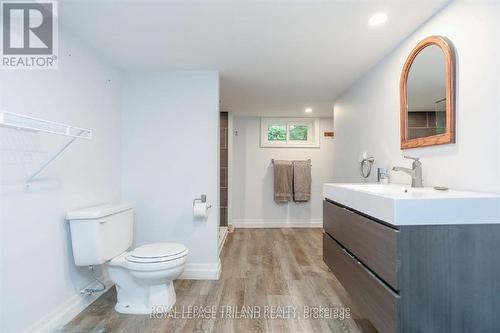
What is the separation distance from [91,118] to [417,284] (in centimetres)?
234

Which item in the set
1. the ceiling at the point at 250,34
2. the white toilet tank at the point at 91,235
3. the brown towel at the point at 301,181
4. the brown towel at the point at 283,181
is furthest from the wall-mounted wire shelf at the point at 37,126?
the brown towel at the point at 301,181

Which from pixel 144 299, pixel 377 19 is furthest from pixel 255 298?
pixel 377 19

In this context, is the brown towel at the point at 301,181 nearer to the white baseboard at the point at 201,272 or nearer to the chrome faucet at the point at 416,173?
the white baseboard at the point at 201,272

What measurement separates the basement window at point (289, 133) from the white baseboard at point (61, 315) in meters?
3.46

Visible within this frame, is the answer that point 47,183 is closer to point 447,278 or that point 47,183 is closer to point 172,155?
point 172,155

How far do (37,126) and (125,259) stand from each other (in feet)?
3.42

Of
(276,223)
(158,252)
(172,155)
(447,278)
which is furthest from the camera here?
(276,223)

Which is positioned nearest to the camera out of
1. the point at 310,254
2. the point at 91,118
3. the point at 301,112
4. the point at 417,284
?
the point at 417,284

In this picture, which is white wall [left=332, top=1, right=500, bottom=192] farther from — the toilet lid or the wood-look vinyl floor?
the toilet lid

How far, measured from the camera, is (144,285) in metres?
1.97

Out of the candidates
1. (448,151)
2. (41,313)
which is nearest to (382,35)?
(448,151)

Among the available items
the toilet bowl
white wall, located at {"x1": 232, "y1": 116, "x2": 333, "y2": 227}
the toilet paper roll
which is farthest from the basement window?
the toilet bowl

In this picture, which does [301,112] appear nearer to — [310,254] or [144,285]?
[310,254]

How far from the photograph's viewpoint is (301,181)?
4652mm
